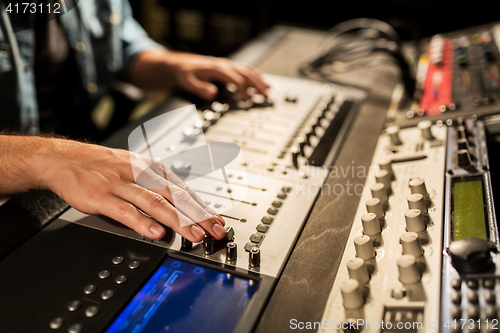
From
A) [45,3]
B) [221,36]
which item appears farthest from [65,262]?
[221,36]

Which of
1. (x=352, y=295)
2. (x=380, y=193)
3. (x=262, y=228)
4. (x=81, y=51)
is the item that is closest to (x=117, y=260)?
(x=262, y=228)

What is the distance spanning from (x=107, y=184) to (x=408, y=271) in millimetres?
535

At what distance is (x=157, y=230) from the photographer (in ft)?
2.27

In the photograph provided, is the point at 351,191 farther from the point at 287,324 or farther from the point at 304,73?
the point at 304,73

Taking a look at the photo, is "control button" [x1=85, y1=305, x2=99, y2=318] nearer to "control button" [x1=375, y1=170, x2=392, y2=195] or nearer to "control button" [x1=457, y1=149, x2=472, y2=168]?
"control button" [x1=375, y1=170, x2=392, y2=195]

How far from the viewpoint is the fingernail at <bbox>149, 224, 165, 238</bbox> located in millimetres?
690

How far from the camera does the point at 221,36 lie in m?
3.23

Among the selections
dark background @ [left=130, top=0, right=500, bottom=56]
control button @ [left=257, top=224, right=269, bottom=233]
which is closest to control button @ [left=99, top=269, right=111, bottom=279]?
control button @ [left=257, top=224, right=269, bottom=233]

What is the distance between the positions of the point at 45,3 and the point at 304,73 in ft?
3.01

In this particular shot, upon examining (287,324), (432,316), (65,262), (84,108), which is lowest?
(65,262)

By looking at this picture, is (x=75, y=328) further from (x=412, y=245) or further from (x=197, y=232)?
(x=412, y=245)

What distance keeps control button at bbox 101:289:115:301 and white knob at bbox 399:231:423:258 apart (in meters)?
0.45

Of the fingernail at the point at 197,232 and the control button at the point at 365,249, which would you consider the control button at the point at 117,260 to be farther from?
the control button at the point at 365,249

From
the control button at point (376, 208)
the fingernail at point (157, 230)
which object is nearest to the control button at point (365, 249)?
the control button at point (376, 208)
